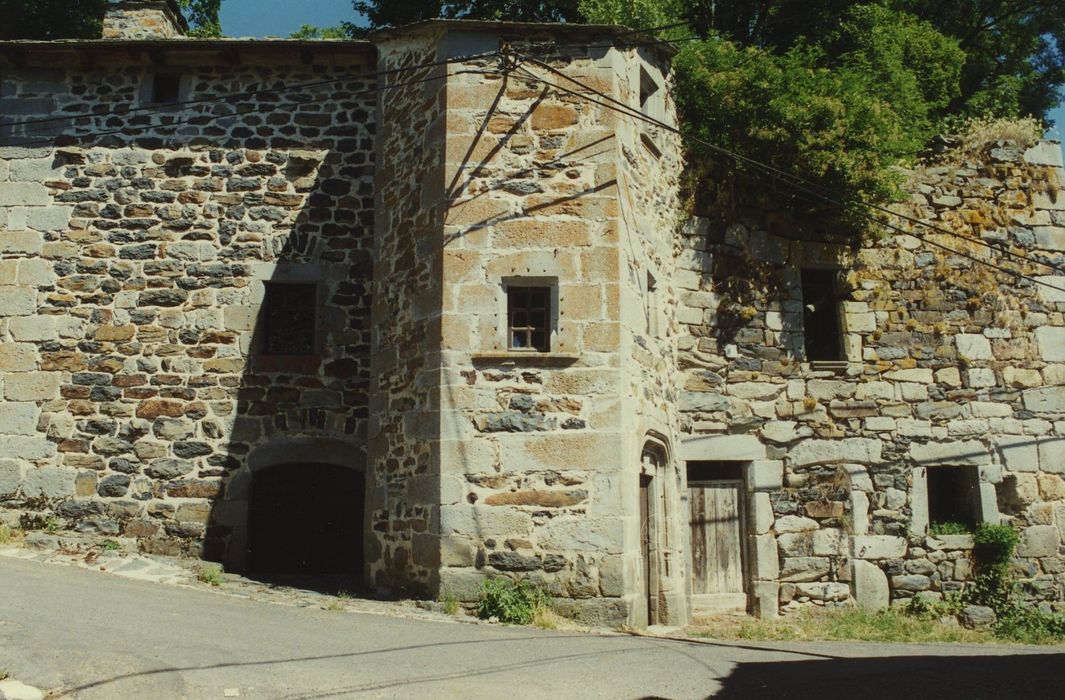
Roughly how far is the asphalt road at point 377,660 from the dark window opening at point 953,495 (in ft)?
11.5

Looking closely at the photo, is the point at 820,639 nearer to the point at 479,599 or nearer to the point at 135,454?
the point at 479,599

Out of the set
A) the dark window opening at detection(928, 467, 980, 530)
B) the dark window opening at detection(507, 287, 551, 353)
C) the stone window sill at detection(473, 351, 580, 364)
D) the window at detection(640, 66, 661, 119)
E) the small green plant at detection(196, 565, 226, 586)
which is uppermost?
the window at detection(640, 66, 661, 119)

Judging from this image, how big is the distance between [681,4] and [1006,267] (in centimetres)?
622

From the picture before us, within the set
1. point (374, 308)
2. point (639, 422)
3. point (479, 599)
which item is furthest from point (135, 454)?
point (639, 422)

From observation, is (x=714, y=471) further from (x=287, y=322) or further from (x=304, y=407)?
(x=287, y=322)

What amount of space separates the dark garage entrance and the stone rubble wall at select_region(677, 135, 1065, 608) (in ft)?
13.4

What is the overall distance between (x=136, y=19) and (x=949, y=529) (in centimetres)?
1217

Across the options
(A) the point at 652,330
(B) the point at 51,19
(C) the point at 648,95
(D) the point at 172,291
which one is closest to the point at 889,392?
(A) the point at 652,330

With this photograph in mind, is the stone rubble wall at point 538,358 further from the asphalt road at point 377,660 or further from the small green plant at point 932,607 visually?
the small green plant at point 932,607

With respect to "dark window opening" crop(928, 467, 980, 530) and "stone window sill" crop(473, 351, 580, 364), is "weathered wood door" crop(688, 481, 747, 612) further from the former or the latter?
"stone window sill" crop(473, 351, 580, 364)

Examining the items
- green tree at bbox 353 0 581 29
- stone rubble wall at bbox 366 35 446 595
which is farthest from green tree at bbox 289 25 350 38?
stone rubble wall at bbox 366 35 446 595

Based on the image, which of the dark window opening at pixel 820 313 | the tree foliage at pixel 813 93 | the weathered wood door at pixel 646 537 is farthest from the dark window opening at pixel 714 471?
the tree foliage at pixel 813 93

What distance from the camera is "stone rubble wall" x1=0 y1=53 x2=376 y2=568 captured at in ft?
34.3

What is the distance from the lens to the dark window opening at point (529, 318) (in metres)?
9.17
